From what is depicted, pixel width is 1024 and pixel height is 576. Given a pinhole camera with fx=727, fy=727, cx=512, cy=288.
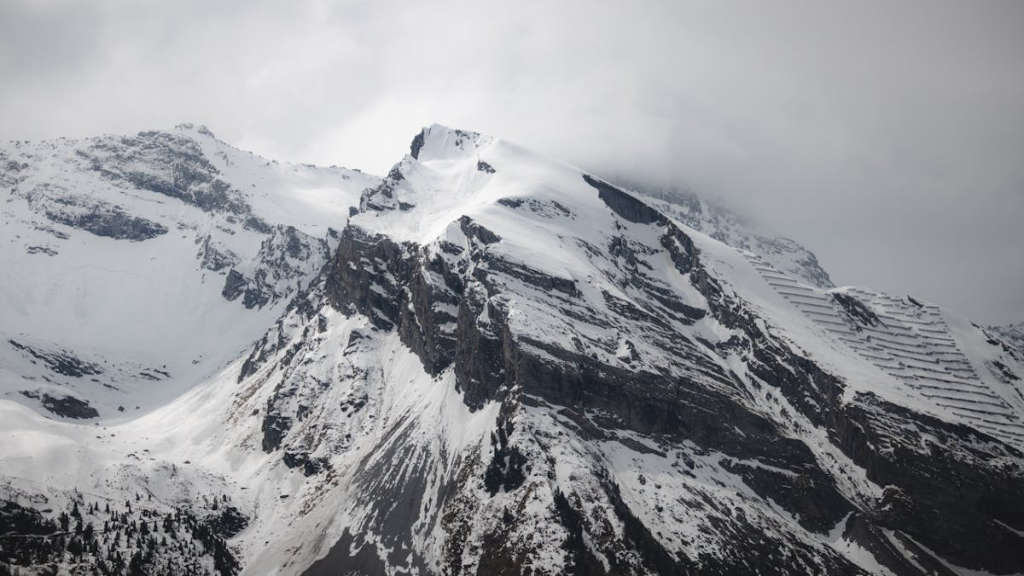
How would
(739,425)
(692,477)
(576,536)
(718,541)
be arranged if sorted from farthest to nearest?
(739,425), (692,477), (718,541), (576,536)

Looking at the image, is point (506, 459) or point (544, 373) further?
point (544, 373)

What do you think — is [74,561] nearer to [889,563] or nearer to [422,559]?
[422,559]

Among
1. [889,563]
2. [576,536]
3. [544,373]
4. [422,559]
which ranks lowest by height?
[422,559]

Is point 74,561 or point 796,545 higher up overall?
point 796,545

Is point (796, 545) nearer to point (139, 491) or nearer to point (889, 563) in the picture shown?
point (889, 563)

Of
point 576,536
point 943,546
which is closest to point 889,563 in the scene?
point 943,546

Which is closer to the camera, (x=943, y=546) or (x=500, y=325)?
(x=943, y=546)

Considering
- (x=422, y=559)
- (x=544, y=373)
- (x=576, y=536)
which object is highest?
(x=544, y=373)

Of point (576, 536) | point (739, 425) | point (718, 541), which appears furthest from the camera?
point (739, 425)

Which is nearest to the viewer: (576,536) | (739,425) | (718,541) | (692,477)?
(576,536)

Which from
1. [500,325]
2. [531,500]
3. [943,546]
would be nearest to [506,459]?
[531,500]
